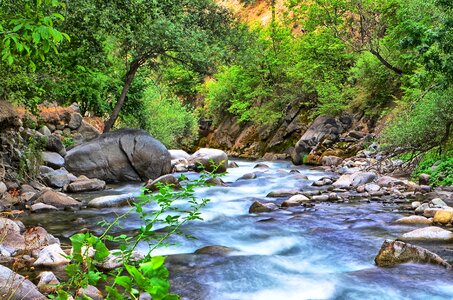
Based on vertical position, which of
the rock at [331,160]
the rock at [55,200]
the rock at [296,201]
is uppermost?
the rock at [296,201]

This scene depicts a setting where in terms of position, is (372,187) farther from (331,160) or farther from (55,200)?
(55,200)

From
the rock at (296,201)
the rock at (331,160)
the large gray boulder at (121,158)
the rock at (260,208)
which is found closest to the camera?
the rock at (260,208)

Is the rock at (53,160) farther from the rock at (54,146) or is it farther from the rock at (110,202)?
the rock at (110,202)

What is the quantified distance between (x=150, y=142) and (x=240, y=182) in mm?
4002

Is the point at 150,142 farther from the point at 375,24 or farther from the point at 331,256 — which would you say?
the point at 375,24

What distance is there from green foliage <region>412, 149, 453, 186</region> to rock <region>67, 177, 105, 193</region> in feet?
31.6

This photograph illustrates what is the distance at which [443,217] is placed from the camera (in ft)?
25.8

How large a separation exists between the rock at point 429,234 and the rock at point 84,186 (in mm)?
9304

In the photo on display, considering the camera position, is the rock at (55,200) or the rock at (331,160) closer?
the rock at (55,200)

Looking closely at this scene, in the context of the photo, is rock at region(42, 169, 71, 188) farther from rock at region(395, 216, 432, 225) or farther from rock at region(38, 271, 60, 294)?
rock at region(395, 216, 432, 225)

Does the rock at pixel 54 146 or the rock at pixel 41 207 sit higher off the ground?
the rock at pixel 41 207

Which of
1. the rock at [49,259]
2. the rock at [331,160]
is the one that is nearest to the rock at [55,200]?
the rock at [49,259]

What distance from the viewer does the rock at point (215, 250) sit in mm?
6730

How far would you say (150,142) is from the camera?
16.5 m
